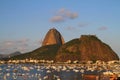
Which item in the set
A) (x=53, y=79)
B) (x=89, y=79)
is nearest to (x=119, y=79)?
(x=89, y=79)

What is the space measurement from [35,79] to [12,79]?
22.4 ft

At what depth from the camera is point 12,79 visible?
97125 millimetres

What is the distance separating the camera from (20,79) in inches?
3831

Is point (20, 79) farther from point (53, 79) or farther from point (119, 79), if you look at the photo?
point (119, 79)

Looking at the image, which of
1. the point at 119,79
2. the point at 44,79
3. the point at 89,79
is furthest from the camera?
the point at 44,79

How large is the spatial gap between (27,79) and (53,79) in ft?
25.2

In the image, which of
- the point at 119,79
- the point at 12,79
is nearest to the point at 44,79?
the point at 12,79

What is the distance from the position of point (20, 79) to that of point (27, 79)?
2.13 meters

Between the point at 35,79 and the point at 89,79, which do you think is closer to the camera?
the point at 89,79

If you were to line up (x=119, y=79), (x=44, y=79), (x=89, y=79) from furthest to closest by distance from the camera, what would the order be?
(x=44, y=79) → (x=89, y=79) → (x=119, y=79)

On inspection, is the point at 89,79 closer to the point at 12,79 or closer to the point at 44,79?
the point at 44,79

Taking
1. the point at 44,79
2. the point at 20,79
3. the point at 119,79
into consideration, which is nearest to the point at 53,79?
the point at 44,79

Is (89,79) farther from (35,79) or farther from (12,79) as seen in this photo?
(12,79)

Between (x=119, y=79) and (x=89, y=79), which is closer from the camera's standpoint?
(x=119, y=79)
